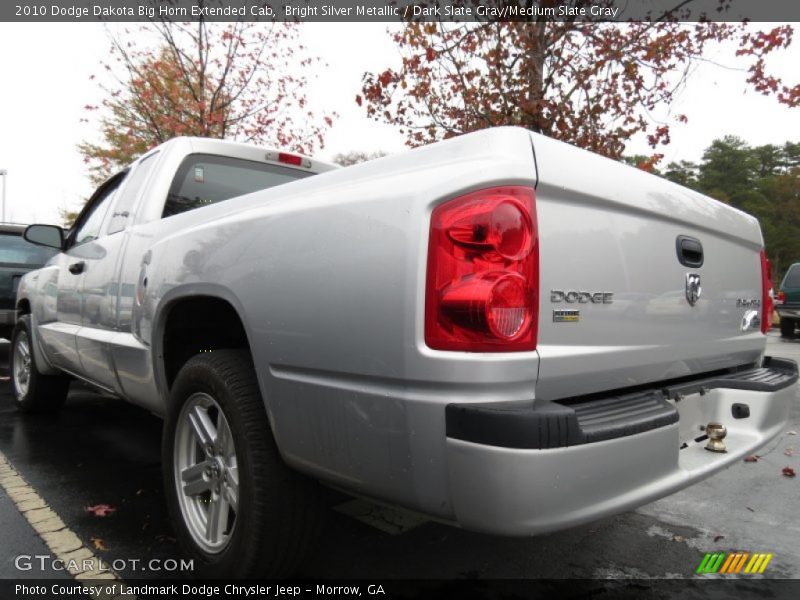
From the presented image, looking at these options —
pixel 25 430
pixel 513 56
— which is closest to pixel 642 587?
pixel 25 430

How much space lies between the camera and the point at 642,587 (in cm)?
229

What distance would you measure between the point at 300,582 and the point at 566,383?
1320mm

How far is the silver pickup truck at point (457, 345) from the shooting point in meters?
1.49

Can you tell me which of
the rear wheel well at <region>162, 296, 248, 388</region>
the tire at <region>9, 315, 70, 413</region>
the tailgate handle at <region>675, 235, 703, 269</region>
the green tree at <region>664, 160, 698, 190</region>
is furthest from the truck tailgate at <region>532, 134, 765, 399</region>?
the green tree at <region>664, 160, 698, 190</region>

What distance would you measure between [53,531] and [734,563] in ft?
9.93

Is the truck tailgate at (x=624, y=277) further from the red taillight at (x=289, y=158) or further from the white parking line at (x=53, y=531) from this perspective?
the red taillight at (x=289, y=158)

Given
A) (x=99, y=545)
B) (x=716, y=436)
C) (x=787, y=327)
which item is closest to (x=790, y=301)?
(x=787, y=327)

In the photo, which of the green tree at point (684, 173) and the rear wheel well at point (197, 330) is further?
the green tree at point (684, 173)

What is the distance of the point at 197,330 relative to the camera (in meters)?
2.65

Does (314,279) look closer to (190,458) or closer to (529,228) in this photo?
(529,228)

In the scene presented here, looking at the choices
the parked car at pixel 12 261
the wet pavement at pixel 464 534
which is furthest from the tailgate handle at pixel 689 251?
the parked car at pixel 12 261

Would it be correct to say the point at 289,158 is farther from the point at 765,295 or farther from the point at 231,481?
the point at 765,295

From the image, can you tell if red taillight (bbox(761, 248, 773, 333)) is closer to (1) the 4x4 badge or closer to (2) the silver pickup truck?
(2) the silver pickup truck

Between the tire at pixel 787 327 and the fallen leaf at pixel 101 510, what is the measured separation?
14.6m
